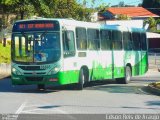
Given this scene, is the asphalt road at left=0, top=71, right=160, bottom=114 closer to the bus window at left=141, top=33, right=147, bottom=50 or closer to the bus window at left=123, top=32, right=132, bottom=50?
the bus window at left=123, top=32, right=132, bottom=50

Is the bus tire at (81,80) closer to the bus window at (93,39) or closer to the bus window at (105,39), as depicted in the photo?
the bus window at (93,39)

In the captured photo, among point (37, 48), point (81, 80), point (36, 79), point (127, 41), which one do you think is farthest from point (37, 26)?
point (127, 41)

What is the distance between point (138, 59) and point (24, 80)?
9602 mm

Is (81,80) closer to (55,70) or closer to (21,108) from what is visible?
(55,70)

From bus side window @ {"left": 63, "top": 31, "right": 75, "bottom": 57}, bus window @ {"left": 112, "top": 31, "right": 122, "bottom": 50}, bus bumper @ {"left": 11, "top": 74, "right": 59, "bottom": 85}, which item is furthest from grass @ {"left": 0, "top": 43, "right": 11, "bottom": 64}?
bus side window @ {"left": 63, "top": 31, "right": 75, "bottom": 57}

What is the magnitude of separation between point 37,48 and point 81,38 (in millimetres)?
2282

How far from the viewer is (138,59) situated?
29.0 metres

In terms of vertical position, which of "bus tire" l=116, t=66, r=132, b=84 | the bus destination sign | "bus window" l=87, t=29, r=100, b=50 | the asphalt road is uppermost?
the bus destination sign

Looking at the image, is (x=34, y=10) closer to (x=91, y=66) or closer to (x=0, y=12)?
(x=0, y=12)

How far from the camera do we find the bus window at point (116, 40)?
2591 cm

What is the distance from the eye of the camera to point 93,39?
2369cm

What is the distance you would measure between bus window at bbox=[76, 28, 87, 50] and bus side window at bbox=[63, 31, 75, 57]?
1.63ft

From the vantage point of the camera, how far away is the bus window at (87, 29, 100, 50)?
76.5 feet

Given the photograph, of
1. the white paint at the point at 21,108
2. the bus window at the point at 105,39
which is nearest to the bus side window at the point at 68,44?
the bus window at the point at 105,39
